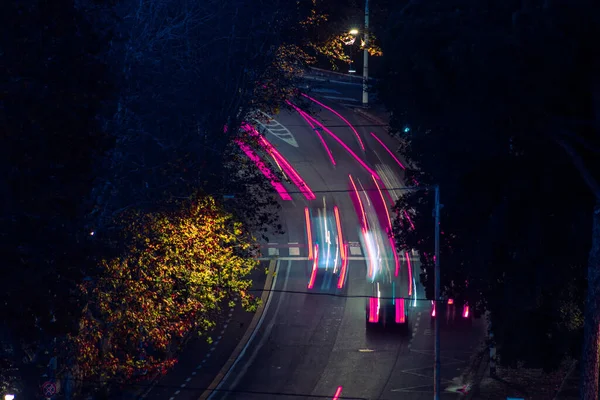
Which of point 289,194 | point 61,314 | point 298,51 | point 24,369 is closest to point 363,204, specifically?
point 289,194

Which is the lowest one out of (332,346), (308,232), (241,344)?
(241,344)

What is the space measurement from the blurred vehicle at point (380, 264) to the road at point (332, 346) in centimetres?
50

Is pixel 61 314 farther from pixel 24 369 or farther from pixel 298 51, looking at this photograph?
pixel 298 51

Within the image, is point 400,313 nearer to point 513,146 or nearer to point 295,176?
point 513,146

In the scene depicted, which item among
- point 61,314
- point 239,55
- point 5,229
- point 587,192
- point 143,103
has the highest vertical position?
point 239,55

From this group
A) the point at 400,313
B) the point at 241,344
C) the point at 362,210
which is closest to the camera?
the point at 241,344

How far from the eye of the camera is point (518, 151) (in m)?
28.4

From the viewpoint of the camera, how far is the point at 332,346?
124 feet

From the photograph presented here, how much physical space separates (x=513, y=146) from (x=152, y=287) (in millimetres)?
11621

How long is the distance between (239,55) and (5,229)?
20.5 metres

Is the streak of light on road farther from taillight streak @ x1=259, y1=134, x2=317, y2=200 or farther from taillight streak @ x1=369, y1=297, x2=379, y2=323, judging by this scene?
taillight streak @ x1=369, y1=297, x2=379, y2=323

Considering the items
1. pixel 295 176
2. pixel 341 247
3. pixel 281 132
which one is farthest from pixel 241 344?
→ pixel 281 132

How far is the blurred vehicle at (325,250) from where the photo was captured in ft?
143

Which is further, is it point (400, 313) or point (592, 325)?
point (400, 313)
